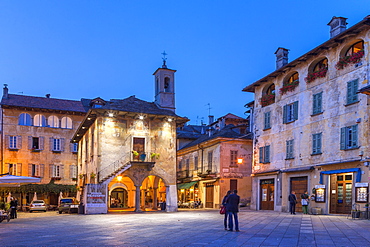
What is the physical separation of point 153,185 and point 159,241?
29144mm

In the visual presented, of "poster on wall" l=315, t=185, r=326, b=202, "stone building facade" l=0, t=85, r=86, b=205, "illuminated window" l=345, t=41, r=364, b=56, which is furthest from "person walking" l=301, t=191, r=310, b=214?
"stone building facade" l=0, t=85, r=86, b=205

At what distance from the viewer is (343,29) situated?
27453 millimetres

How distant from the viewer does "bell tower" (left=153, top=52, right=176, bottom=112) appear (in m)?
37.2

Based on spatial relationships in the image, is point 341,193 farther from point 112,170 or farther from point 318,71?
point 112,170

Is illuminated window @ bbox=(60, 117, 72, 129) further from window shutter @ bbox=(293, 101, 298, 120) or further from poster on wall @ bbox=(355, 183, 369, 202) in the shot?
poster on wall @ bbox=(355, 183, 369, 202)

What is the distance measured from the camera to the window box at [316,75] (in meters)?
27.7

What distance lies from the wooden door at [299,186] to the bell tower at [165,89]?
489 inches

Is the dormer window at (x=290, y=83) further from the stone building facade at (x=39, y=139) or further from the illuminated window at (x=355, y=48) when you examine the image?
the stone building facade at (x=39, y=139)

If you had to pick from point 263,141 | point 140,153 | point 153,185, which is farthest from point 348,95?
point 153,185

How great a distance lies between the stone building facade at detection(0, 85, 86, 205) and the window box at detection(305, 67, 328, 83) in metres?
30.8

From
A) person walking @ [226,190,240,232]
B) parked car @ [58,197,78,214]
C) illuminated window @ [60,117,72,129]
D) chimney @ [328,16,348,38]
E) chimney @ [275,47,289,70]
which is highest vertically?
chimney @ [328,16,348,38]

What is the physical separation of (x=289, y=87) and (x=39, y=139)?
3118 cm

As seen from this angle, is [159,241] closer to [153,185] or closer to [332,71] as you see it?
[332,71]

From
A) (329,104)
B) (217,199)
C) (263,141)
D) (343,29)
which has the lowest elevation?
(217,199)
